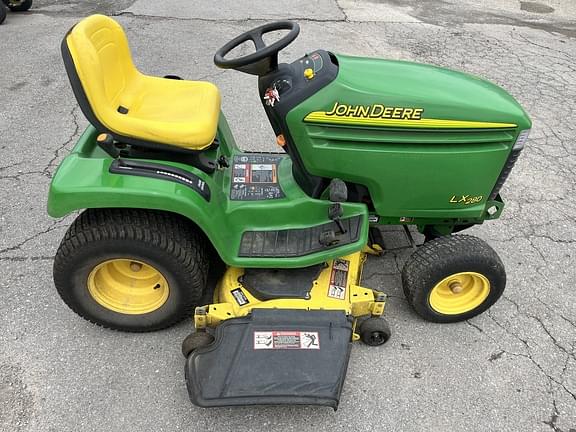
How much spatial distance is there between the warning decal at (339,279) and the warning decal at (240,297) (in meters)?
0.35

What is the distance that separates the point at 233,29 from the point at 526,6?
4.89 meters

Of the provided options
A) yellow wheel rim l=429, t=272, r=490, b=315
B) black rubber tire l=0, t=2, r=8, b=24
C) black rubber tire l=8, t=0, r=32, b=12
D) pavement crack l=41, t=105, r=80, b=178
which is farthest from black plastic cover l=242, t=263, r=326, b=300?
black rubber tire l=8, t=0, r=32, b=12

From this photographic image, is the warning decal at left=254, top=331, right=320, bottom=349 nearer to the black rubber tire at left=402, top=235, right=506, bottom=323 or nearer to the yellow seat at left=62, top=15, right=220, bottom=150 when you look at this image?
the black rubber tire at left=402, top=235, right=506, bottom=323

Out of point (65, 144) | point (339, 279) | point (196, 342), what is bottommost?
point (65, 144)

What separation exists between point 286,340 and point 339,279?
1.29 ft

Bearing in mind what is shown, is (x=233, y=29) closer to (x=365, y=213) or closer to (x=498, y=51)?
(x=498, y=51)

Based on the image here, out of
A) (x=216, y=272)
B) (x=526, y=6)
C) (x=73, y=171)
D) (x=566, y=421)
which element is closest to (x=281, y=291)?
(x=216, y=272)

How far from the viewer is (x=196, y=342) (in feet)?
6.19

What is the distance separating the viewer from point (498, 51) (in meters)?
5.43

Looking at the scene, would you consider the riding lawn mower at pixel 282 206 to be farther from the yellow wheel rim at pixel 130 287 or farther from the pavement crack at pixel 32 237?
the pavement crack at pixel 32 237

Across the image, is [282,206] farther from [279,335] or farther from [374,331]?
[374,331]

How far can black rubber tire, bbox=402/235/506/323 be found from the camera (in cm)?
202

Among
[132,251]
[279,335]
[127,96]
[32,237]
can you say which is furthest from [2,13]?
[279,335]

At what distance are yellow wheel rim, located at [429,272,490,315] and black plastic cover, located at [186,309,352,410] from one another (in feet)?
1.70
